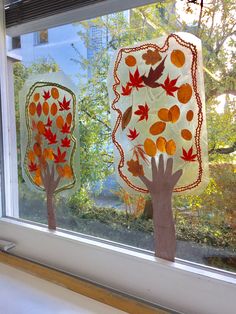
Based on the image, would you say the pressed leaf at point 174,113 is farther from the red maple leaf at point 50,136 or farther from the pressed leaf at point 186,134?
the red maple leaf at point 50,136

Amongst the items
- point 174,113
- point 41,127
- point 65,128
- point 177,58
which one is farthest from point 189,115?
point 41,127

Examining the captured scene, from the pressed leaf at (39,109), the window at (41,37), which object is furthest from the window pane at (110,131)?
the pressed leaf at (39,109)

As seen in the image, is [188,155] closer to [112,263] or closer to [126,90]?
[126,90]

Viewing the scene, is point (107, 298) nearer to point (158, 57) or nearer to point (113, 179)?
point (113, 179)

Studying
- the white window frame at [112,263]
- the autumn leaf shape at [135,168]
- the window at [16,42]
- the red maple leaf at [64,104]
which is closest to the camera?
the white window frame at [112,263]

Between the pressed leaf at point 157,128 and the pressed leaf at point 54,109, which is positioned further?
the pressed leaf at point 54,109

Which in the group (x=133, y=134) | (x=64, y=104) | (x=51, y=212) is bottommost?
(x=51, y=212)

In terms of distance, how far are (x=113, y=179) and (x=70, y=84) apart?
0.33 meters

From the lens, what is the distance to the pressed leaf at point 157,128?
776mm

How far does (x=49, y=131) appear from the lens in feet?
3.29

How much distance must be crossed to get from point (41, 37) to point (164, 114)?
1.75 ft

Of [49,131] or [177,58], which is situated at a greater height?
[177,58]

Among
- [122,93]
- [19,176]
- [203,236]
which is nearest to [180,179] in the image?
[203,236]

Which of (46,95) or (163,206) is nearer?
(163,206)
